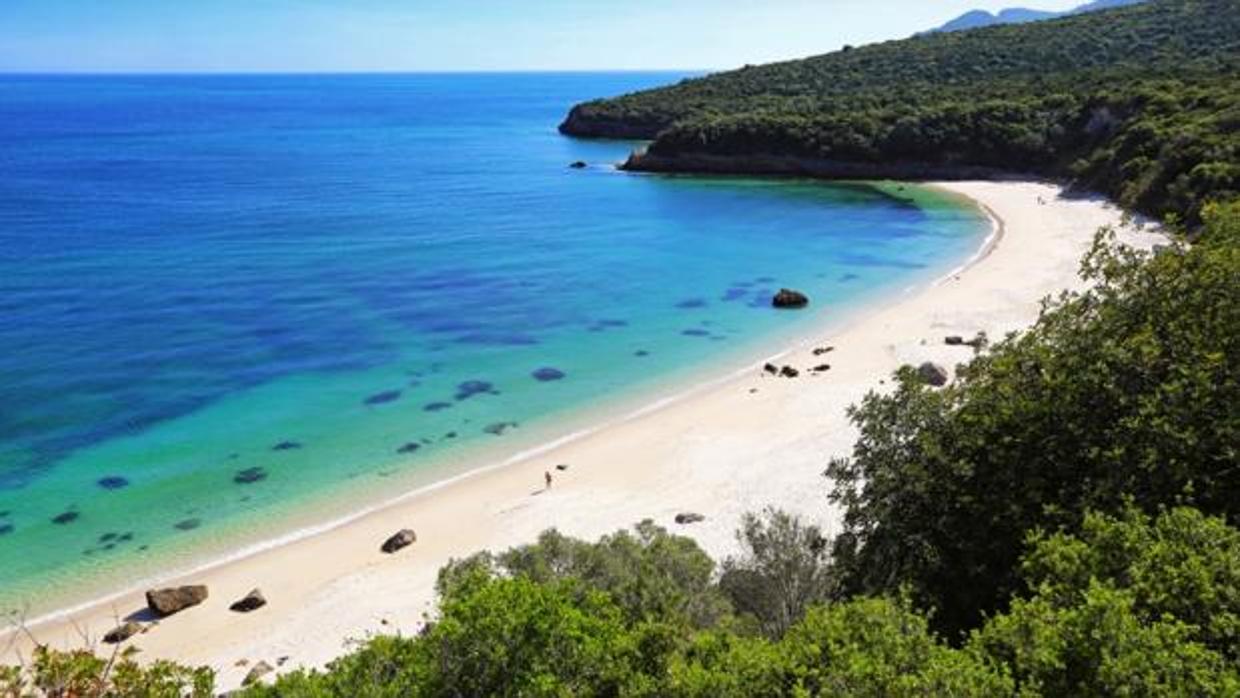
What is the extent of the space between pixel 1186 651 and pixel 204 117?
216 metres

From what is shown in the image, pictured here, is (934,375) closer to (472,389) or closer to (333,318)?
(472,389)

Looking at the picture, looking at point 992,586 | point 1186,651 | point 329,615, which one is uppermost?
point 1186,651

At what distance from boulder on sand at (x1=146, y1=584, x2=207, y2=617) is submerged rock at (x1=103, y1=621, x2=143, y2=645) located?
0.81 m

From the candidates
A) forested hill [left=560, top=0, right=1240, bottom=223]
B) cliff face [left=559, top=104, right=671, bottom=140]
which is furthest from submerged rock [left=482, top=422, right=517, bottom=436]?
cliff face [left=559, top=104, right=671, bottom=140]

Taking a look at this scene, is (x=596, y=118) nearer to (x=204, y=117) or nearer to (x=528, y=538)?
(x=204, y=117)

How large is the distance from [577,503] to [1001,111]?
82551 mm

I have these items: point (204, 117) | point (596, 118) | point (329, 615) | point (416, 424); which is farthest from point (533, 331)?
point (204, 117)

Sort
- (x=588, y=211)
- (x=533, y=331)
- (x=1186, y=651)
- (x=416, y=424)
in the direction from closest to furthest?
(x=1186, y=651) < (x=416, y=424) < (x=533, y=331) < (x=588, y=211)

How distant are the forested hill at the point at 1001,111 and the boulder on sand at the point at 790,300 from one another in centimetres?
2339

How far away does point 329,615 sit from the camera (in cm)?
2136

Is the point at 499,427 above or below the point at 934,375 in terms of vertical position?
below

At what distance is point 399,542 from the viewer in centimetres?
2484

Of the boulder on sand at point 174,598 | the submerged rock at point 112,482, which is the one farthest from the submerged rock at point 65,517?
the boulder on sand at point 174,598

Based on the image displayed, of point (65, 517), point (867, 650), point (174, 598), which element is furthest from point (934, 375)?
point (65, 517)
